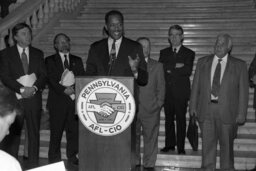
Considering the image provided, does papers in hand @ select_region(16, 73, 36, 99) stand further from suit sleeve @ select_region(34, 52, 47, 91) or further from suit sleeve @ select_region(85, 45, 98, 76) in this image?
suit sleeve @ select_region(85, 45, 98, 76)

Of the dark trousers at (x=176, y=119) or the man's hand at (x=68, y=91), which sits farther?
the dark trousers at (x=176, y=119)

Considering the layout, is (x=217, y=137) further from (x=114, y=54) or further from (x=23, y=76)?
(x=23, y=76)

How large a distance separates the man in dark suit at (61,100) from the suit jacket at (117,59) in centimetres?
146

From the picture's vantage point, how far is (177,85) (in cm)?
605

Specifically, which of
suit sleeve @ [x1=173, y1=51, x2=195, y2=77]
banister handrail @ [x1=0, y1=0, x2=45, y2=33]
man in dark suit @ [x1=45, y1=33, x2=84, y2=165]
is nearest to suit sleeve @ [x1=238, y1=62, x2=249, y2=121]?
suit sleeve @ [x1=173, y1=51, x2=195, y2=77]

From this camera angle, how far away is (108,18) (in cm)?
414

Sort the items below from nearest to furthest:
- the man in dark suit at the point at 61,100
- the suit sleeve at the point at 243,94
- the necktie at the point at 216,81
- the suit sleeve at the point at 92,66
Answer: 1. the suit sleeve at the point at 92,66
2. the suit sleeve at the point at 243,94
3. the necktie at the point at 216,81
4. the man in dark suit at the point at 61,100

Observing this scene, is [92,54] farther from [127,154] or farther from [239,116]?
[239,116]

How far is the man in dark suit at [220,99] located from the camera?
17.1 ft

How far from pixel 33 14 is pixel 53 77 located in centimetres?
328

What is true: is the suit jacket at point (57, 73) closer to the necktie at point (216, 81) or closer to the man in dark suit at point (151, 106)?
the man in dark suit at point (151, 106)

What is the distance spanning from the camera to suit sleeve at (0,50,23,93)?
521 centimetres

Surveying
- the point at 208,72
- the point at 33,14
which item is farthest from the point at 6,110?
the point at 33,14

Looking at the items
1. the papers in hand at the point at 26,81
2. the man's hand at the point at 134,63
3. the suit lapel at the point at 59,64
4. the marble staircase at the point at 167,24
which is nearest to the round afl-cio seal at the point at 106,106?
the man's hand at the point at 134,63
